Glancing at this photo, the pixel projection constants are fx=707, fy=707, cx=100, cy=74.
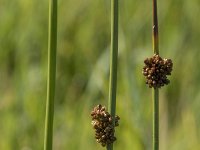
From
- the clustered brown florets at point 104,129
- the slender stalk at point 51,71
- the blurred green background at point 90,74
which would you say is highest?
the blurred green background at point 90,74

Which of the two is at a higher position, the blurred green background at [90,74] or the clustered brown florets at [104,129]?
the blurred green background at [90,74]

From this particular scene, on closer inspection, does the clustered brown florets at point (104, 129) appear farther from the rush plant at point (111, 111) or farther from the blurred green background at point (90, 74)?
the blurred green background at point (90, 74)

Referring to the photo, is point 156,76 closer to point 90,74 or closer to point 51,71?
point 51,71

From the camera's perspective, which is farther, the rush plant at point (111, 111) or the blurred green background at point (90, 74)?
the blurred green background at point (90, 74)

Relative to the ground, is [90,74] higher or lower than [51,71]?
higher

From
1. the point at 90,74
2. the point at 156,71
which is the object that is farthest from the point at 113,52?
the point at 90,74

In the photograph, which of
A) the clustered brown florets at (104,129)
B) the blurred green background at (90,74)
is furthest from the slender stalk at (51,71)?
the blurred green background at (90,74)
